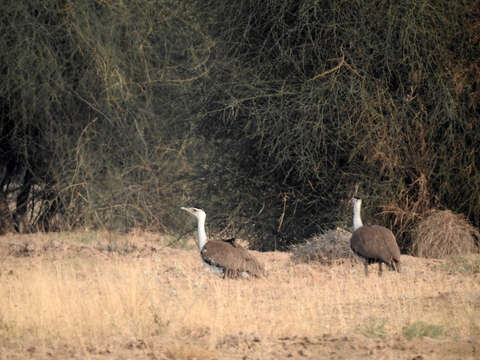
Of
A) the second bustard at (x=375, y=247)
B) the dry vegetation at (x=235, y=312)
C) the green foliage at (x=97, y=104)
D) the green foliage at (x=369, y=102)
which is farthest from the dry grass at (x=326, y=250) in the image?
the green foliage at (x=97, y=104)

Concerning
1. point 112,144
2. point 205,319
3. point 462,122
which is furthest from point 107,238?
point 205,319

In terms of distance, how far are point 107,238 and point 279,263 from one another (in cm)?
459

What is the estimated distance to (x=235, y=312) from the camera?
7.82m

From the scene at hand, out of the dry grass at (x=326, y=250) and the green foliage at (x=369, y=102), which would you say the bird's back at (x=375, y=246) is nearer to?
the dry grass at (x=326, y=250)

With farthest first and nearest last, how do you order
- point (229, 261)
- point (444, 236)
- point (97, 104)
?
point (97, 104) < point (444, 236) < point (229, 261)

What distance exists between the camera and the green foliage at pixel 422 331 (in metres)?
6.97

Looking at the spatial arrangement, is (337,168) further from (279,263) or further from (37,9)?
(37,9)

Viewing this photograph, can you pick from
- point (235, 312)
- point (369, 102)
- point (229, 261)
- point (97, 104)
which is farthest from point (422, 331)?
point (97, 104)

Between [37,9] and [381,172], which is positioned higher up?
[37,9]

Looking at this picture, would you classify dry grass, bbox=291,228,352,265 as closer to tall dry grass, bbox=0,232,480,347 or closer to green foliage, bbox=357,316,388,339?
tall dry grass, bbox=0,232,480,347

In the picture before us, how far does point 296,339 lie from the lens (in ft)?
22.7

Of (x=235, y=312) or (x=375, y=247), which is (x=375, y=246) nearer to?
(x=375, y=247)

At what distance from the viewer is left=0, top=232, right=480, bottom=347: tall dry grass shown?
7.33m

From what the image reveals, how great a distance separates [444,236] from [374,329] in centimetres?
582
